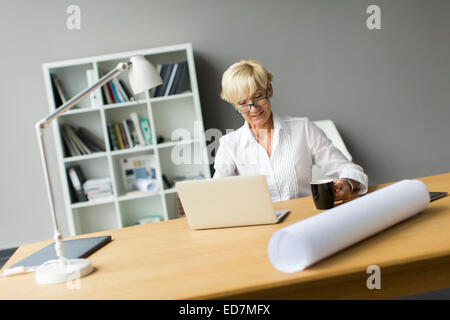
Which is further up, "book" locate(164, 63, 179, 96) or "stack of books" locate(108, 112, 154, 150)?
"book" locate(164, 63, 179, 96)

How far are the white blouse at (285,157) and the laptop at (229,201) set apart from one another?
60 cm

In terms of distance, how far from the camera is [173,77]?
11.4 ft

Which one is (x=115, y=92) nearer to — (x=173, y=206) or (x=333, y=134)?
(x=173, y=206)

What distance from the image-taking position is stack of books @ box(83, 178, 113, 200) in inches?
139

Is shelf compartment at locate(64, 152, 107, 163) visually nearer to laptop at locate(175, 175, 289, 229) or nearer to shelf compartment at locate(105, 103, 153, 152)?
shelf compartment at locate(105, 103, 153, 152)

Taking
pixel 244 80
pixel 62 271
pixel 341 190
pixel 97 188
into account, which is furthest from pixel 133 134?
pixel 62 271

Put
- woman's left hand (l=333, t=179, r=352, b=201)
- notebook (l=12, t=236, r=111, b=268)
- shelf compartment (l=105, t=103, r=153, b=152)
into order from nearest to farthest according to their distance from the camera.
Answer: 1. notebook (l=12, t=236, r=111, b=268)
2. woman's left hand (l=333, t=179, r=352, b=201)
3. shelf compartment (l=105, t=103, r=153, b=152)

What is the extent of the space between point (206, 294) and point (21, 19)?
3.58 meters

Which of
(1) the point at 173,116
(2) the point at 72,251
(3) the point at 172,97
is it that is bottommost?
(2) the point at 72,251

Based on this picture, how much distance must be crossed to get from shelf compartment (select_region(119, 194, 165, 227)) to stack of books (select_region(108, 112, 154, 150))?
520mm

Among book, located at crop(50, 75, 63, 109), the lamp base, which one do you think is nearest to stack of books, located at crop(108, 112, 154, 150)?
book, located at crop(50, 75, 63, 109)

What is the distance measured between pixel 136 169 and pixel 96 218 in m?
0.57

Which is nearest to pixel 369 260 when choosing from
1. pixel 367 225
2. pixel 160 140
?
pixel 367 225

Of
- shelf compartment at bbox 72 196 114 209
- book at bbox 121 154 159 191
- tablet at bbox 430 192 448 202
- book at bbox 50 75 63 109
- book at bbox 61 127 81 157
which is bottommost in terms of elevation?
shelf compartment at bbox 72 196 114 209
